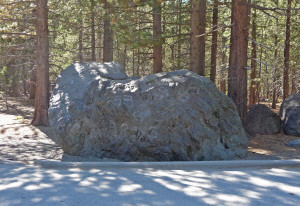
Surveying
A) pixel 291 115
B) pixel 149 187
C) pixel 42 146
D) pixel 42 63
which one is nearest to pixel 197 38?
pixel 291 115

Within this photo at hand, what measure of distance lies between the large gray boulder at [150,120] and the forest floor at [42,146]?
616mm

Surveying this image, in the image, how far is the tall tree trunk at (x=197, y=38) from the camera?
10.7 m

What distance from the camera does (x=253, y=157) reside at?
22.7ft

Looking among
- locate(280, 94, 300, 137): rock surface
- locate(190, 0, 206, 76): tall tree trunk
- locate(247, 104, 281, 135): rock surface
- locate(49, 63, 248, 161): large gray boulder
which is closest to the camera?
locate(49, 63, 248, 161): large gray boulder

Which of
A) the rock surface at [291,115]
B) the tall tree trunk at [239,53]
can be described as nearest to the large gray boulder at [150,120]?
the tall tree trunk at [239,53]

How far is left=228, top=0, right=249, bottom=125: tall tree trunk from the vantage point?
8.65 m

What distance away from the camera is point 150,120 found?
6211 millimetres

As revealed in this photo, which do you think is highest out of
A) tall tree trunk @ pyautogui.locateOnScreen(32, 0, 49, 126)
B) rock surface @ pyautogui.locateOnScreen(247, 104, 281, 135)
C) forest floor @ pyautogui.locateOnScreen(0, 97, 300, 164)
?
tall tree trunk @ pyautogui.locateOnScreen(32, 0, 49, 126)

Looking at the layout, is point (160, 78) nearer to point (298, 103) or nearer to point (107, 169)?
point (107, 169)

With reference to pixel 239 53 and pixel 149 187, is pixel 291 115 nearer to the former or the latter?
pixel 239 53

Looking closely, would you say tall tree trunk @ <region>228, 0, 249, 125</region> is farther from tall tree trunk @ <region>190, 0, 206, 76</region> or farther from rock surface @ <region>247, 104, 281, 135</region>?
rock surface @ <region>247, 104, 281, 135</region>

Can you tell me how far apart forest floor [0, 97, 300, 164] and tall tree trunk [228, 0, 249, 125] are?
4.74 feet

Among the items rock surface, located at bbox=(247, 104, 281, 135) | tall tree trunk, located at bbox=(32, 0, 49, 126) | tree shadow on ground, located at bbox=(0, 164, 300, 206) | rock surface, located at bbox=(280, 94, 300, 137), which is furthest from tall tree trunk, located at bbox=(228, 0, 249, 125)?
tall tree trunk, located at bbox=(32, 0, 49, 126)

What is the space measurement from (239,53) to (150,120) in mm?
4169
